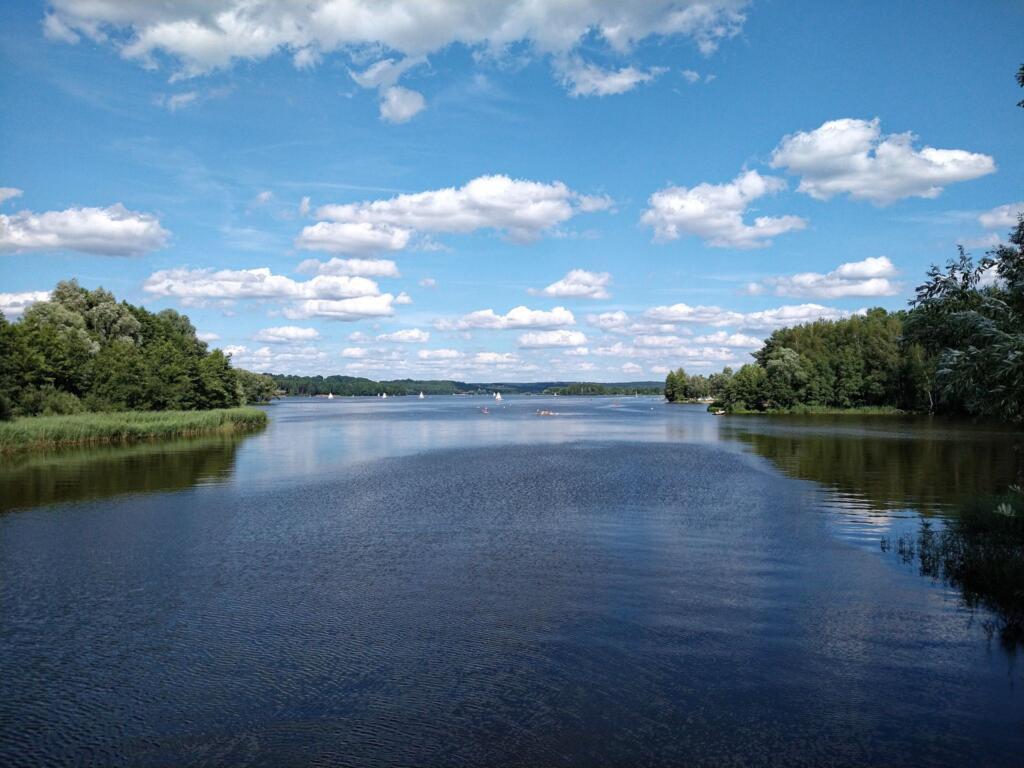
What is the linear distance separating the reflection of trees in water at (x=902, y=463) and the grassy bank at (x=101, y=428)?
46681mm

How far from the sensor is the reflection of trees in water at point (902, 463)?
96.9 ft

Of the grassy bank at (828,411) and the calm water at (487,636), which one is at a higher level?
the grassy bank at (828,411)

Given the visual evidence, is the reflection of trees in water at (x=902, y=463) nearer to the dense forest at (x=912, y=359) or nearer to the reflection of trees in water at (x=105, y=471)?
the dense forest at (x=912, y=359)

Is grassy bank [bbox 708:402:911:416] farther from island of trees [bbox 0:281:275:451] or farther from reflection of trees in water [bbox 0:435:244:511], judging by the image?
reflection of trees in water [bbox 0:435:244:511]

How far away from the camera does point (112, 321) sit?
275 ft

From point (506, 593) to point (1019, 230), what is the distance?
600 inches

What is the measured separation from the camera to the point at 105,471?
3700cm

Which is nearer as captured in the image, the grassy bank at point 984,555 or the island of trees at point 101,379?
the grassy bank at point 984,555

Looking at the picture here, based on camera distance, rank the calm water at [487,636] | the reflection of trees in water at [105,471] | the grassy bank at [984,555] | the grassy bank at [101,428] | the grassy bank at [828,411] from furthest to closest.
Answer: the grassy bank at [828,411] < the grassy bank at [101,428] < the reflection of trees in water at [105,471] < the grassy bank at [984,555] < the calm water at [487,636]

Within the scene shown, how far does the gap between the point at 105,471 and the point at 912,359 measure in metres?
101

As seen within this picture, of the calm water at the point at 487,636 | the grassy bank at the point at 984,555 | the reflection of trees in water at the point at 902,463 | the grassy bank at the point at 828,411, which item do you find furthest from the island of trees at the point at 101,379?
the grassy bank at the point at 828,411

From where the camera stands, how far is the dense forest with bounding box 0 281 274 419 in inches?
2215

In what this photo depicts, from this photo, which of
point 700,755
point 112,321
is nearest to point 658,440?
point 700,755

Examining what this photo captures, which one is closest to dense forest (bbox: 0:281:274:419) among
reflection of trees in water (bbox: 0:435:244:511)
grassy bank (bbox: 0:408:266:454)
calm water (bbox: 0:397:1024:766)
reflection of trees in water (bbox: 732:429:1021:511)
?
grassy bank (bbox: 0:408:266:454)
